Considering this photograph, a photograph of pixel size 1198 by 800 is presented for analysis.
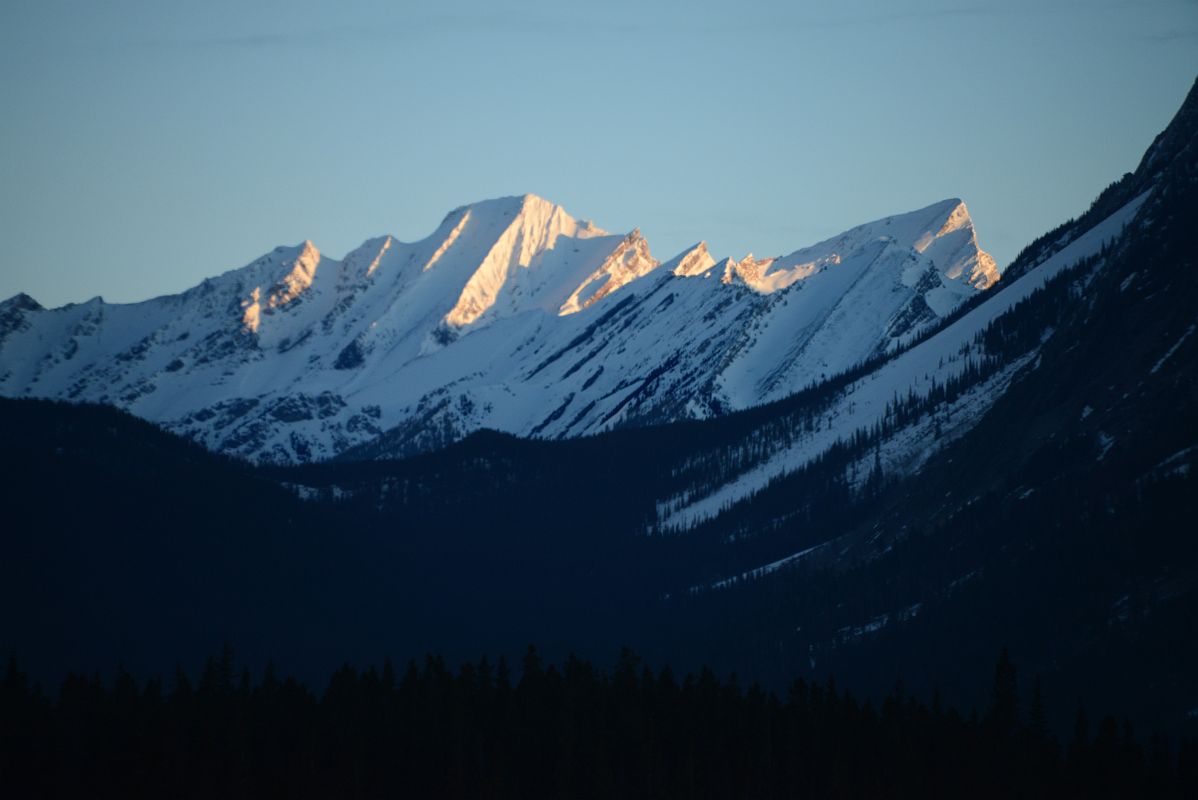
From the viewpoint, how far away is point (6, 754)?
479 feet

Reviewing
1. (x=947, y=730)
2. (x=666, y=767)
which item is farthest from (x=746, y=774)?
(x=947, y=730)

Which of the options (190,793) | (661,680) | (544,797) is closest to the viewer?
(190,793)

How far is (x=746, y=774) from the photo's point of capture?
512ft

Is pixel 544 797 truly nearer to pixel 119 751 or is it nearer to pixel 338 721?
pixel 338 721

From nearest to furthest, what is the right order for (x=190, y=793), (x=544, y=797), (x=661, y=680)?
(x=190, y=793) → (x=544, y=797) → (x=661, y=680)

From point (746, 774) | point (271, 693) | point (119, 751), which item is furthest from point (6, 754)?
point (746, 774)

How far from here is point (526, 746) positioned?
15862 centimetres

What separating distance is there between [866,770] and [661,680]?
19122mm

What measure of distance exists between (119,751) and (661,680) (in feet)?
139

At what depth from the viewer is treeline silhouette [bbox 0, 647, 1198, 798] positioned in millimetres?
147500

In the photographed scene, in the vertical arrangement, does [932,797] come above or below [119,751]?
below

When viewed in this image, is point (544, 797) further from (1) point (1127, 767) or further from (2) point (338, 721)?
(1) point (1127, 767)

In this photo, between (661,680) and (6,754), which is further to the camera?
(661,680)

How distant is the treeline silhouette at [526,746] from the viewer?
484 ft
